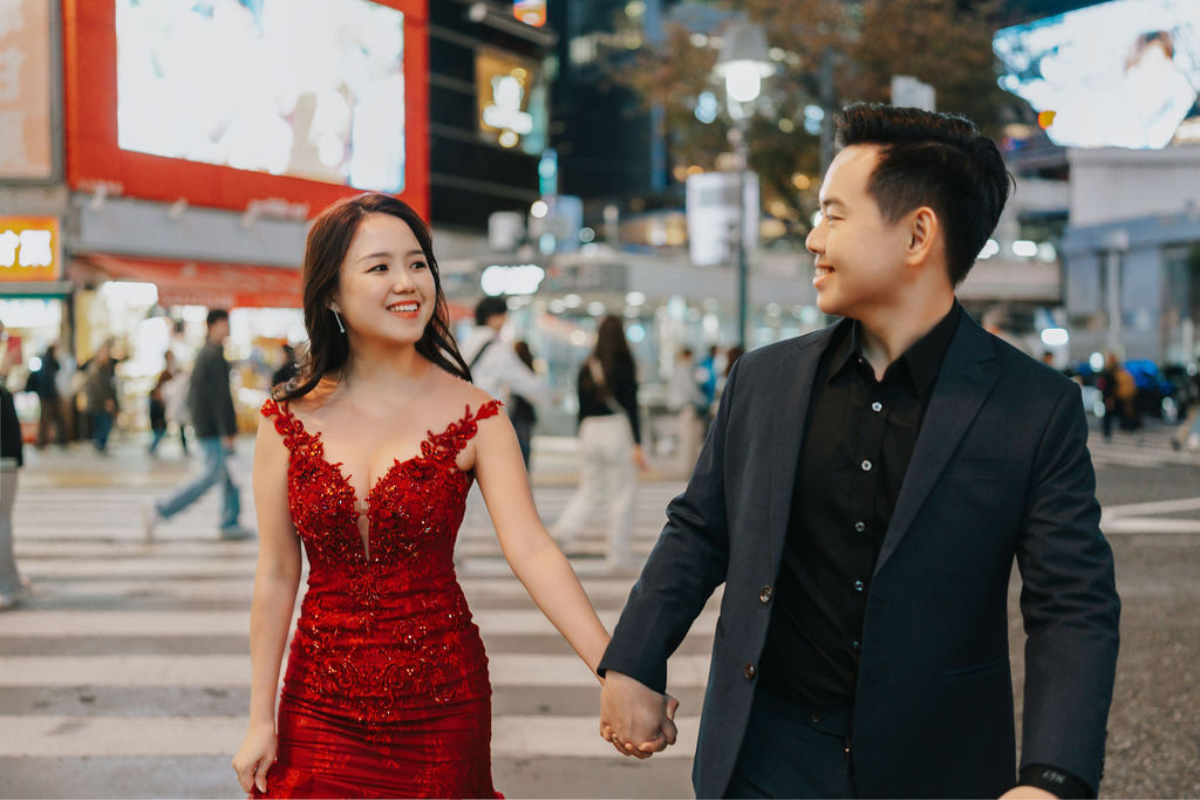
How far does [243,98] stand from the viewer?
22.6m

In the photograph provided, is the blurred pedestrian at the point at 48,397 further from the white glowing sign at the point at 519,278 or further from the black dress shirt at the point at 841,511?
the black dress shirt at the point at 841,511

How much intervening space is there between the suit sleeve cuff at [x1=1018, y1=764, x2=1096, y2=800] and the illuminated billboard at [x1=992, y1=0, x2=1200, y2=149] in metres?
14.0

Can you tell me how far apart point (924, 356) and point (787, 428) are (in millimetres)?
297

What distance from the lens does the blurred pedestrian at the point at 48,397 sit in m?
20.3

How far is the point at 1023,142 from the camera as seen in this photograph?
207ft

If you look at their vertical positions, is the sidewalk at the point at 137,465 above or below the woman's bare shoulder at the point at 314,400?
below

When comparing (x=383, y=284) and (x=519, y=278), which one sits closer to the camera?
(x=383, y=284)

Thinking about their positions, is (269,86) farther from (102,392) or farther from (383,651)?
(383,651)

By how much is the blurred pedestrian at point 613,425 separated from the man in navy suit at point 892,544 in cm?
673

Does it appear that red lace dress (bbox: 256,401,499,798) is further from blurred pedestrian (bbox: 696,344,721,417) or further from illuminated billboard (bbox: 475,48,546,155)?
illuminated billboard (bbox: 475,48,546,155)

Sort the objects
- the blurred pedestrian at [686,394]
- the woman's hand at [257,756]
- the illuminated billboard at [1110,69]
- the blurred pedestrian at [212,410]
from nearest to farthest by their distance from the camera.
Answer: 1. the woman's hand at [257,756]
2. the blurred pedestrian at [212,410]
3. the illuminated billboard at [1110,69]
4. the blurred pedestrian at [686,394]

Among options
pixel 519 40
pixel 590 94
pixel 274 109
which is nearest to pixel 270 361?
pixel 274 109

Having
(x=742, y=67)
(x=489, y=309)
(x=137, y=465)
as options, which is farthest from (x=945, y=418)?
(x=137, y=465)

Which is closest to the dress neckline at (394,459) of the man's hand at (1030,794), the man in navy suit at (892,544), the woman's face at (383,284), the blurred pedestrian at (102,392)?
the woman's face at (383,284)
